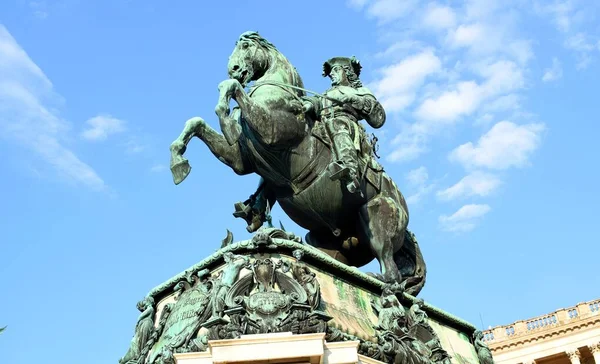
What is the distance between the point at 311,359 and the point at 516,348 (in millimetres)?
45447

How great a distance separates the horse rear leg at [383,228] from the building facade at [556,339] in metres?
42.0

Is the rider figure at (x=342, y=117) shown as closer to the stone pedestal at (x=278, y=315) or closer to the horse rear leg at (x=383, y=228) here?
the horse rear leg at (x=383, y=228)

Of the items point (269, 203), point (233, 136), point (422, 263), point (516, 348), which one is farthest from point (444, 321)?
point (516, 348)

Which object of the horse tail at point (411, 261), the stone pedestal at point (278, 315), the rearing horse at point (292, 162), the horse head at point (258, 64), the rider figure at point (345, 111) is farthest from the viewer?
the horse tail at point (411, 261)

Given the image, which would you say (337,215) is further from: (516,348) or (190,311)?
(516,348)

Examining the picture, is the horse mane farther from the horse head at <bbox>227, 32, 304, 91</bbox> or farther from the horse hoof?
the horse hoof

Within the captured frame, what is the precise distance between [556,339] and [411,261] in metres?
42.4

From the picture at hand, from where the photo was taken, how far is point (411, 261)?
12.7 meters

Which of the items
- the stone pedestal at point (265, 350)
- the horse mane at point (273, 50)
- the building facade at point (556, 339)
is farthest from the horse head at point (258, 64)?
the building facade at point (556, 339)

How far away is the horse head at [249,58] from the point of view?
11.7m

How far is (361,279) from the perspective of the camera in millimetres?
10430

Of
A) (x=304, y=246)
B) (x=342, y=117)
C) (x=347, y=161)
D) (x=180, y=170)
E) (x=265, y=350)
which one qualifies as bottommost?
(x=265, y=350)

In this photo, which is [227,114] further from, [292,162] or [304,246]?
[304,246]

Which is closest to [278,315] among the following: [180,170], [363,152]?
[180,170]
